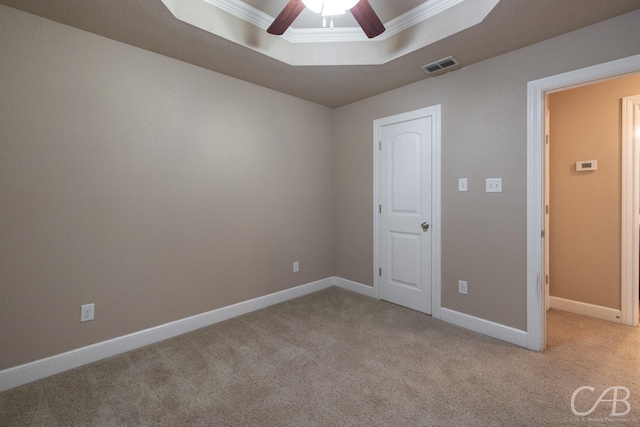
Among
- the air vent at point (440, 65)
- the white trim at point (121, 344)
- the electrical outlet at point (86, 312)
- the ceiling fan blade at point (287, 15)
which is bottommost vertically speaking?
the white trim at point (121, 344)

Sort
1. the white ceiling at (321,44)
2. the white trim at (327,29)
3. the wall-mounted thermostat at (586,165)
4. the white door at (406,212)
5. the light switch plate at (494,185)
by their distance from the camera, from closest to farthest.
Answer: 1. the white ceiling at (321,44)
2. the white trim at (327,29)
3. the light switch plate at (494,185)
4. the wall-mounted thermostat at (586,165)
5. the white door at (406,212)

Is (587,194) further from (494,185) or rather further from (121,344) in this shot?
(121,344)

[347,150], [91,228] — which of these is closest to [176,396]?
[91,228]

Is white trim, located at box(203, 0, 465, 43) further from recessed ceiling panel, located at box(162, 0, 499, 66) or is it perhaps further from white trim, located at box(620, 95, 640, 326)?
white trim, located at box(620, 95, 640, 326)

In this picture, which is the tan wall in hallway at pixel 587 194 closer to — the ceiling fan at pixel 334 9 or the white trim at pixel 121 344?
the ceiling fan at pixel 334 9

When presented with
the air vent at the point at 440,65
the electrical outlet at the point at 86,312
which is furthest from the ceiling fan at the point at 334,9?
the electrical outlet at the point at 86,312

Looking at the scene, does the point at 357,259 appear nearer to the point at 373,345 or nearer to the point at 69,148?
the point at 373,345

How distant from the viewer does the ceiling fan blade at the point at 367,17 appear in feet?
5.48

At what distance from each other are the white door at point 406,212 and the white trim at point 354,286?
162 millimetres

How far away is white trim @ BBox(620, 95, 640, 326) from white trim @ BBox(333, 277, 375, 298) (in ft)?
7.85

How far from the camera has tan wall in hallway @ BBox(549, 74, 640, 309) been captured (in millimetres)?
2770

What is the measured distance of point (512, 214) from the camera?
2428 mm

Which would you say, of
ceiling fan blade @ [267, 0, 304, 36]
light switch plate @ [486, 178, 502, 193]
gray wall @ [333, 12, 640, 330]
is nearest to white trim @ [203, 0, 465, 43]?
ceiling fan blade @ [267, 0, 304, 36]

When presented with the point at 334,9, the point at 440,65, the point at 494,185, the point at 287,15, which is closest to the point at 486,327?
the point at 494,185
